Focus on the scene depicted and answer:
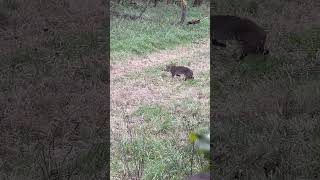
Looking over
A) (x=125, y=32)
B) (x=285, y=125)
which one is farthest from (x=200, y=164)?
(x=125, y=32)

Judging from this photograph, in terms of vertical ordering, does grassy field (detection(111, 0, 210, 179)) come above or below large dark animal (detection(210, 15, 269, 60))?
below

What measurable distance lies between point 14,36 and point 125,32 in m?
2.89

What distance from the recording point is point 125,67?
976 centimetres

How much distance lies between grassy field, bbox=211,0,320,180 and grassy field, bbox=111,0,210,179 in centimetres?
34

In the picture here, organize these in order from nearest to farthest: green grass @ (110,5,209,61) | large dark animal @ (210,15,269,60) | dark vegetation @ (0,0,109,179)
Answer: dark vegetation @ (0,0,109,179), large dark animal @ (210,15,269,60), green grass @ (110,5,209,61)

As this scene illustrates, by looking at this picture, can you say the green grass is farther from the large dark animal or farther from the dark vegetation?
the large dark animal

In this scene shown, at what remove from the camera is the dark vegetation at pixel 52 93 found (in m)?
5.05

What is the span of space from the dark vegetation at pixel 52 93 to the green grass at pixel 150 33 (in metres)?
0.41

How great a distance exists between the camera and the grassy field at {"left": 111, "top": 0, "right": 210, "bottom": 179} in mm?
5119

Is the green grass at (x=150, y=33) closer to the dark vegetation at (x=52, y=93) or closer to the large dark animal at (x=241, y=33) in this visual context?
the dark vegetation at (x=52, y=93)

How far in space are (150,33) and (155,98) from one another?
5.08m

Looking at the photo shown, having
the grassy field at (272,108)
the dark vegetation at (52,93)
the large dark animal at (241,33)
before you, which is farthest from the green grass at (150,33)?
the grassy field at (272,108)

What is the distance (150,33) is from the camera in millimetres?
12617

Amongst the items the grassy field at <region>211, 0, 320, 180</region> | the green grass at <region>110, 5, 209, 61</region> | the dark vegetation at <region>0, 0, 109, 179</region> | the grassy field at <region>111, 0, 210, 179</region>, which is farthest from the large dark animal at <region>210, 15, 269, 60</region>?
the dark vegetation at <region>0, 0, 109, 179</region>
